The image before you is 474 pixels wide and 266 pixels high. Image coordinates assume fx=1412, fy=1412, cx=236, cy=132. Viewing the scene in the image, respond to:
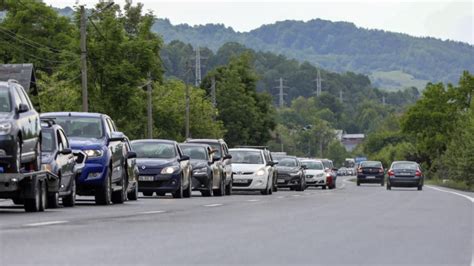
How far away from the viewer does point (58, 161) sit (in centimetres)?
2495

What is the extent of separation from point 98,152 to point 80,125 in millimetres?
1227

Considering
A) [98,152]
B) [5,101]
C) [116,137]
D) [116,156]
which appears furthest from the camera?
[116,156]

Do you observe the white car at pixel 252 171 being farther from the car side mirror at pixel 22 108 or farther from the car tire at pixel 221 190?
the car side mirror at pixel 22 108

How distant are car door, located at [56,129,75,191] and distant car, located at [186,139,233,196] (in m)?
14.3

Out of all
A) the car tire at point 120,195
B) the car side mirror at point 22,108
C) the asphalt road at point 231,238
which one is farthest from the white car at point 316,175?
the car side mirror at point 22,108

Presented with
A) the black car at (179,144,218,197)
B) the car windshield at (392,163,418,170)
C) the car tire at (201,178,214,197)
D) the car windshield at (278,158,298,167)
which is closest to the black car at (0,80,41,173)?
the black car at (179,144,218,197)

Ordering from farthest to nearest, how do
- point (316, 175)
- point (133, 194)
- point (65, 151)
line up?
point (316, 175) → point (133, 194) → point (65, 151)

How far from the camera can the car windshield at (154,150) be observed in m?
36.3

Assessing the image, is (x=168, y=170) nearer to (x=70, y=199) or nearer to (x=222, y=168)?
(x=222, y=168)

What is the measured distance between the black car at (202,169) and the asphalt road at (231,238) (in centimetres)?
1639

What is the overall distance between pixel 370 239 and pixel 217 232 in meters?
1.94

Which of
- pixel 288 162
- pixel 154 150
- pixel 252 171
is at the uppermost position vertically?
pixel 154 150

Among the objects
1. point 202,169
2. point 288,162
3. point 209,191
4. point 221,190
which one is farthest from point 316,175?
point 202,169

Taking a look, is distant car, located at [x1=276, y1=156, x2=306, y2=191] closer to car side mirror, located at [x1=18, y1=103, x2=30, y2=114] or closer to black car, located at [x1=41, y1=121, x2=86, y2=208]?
black car, located at [x1=41, y1=121, x2=86, y2=208]
